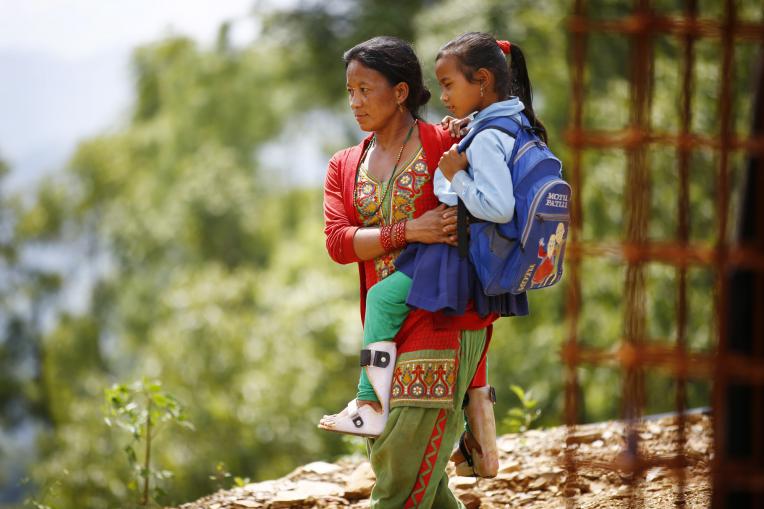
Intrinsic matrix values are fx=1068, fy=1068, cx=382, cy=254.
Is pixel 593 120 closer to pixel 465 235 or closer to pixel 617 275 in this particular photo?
pixel 617 275

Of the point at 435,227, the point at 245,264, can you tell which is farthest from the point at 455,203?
the point at 245,264

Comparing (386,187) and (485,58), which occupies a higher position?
(485,58)

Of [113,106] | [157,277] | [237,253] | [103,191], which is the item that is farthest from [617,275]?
[113,106]

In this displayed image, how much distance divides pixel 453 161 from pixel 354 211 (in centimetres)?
44

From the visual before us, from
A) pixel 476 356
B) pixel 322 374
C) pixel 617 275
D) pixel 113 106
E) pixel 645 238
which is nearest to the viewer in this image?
pixel 645 238

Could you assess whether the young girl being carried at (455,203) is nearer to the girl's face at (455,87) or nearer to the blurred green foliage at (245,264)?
the girl's face at (455,87)

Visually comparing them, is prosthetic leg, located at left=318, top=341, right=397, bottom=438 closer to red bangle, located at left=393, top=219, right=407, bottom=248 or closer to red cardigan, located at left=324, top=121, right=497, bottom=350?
red cardigan, located at left=324, top=121, right=497, bottom=350

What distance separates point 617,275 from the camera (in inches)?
504

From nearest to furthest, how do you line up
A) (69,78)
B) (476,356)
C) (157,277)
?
(476,356) < (157,277) < (69,78)

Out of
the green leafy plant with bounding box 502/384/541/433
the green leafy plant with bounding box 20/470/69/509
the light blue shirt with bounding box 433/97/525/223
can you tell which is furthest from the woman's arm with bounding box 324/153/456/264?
the green leafy plant with bounding box 20/470/69/509

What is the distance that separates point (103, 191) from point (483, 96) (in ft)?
92.4

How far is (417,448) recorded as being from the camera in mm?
3336

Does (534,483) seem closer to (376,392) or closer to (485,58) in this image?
(376,392)

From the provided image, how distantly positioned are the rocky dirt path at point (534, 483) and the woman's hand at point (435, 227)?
4.15ft
